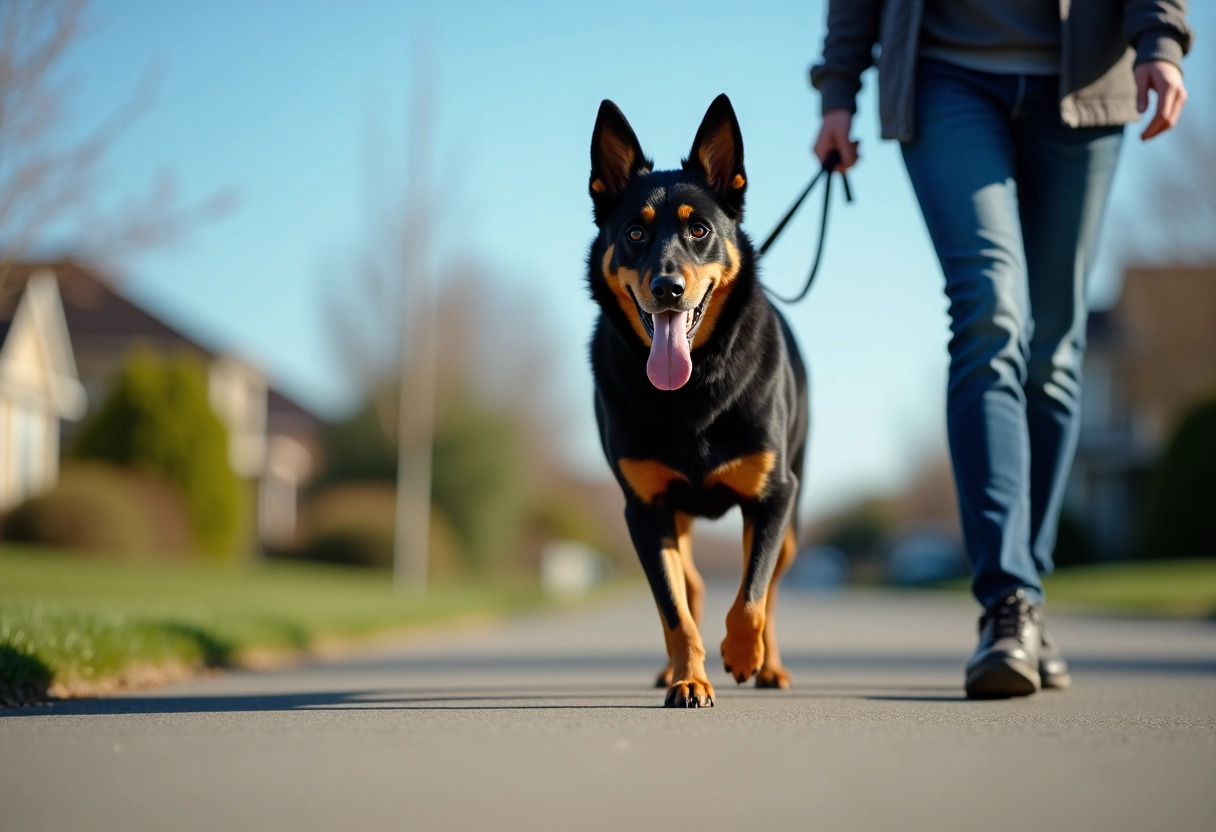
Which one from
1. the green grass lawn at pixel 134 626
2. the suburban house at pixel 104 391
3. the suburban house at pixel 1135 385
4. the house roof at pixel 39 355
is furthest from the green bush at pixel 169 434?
the suburban house at pixel 1135 385

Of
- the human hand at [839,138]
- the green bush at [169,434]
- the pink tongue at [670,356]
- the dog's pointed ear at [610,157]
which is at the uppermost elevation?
the green bush at [169,434]

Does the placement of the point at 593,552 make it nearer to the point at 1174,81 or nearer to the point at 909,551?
the point at 909,551

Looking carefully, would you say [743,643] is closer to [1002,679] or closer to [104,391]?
[1002,679]

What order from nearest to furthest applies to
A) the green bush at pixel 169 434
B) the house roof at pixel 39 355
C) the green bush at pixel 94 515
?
the green bush at pixel 94 515
the green bush at pixel 169 434
the house roof at pixel 39 355

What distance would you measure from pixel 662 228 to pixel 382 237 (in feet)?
93.2

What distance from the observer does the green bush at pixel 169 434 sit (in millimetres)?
28125

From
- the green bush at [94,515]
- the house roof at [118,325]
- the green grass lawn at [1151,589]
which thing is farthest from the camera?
the house roof at [118,325]

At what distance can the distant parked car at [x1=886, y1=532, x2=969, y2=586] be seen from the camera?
176 feet

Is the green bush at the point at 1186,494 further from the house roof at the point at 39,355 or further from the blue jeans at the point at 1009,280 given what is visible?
the blue jeans at the point at 1009,280

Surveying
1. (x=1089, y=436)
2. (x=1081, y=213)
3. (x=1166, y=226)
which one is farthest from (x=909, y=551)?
(x=1081, y=213)

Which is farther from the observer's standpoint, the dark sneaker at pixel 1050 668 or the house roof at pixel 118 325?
the house roof at pixel 118 325

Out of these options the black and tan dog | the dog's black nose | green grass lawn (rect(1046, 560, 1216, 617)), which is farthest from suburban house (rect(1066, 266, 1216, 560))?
the dog's black nose

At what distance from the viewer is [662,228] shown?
4.23 metres

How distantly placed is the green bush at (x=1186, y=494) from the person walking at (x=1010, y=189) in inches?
1066
